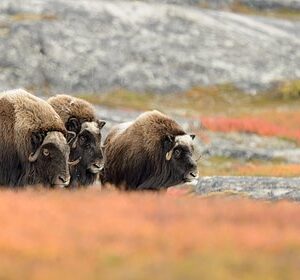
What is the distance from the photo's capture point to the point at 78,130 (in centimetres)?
1800

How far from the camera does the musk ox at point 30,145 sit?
49.4 ft

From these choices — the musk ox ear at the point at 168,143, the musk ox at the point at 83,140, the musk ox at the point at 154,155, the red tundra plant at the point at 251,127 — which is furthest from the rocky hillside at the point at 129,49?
the musk ox at the point at 83,140

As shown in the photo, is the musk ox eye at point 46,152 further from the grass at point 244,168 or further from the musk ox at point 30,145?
the grass at point 244,168

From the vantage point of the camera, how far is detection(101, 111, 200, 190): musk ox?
18.7 m

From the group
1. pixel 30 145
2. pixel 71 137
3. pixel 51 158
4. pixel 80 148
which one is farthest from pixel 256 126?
pixel 51 158

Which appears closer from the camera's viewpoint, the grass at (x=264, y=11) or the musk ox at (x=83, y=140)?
the musk ox at (x=83, y=140)

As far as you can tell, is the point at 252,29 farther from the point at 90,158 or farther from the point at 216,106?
the point at 90,158

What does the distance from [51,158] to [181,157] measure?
4.44m

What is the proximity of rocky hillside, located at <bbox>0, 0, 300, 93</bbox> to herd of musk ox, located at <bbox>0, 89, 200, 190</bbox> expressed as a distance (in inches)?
1221

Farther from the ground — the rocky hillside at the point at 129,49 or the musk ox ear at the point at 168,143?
the musk ox ear at the point at 168,143

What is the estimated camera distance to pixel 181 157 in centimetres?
1873

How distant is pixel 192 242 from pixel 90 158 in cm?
995

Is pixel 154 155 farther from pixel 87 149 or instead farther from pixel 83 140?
pixel 83 140

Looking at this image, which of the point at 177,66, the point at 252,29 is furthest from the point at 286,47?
the point at 177,66
